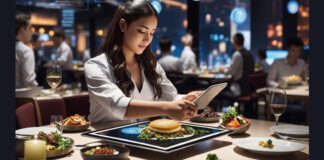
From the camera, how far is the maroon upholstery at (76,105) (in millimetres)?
3002

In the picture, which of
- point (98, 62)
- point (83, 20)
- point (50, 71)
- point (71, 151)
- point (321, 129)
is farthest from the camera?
point (83, 20)

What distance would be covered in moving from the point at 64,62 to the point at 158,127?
7.72 meters

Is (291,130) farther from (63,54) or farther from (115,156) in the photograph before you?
(63,54)

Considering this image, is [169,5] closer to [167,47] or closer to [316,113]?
[167,47]

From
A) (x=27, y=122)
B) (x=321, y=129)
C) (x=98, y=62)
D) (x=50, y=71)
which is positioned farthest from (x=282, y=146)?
(x=50, y=71)

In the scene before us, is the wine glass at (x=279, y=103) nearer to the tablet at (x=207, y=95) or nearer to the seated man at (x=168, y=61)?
the tablet at (x=207, y=95)

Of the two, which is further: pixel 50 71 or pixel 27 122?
pixel 50 71

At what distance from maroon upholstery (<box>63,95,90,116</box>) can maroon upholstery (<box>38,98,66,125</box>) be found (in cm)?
7

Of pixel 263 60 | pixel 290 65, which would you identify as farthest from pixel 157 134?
pixel 263 60

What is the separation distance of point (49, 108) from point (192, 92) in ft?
3.64

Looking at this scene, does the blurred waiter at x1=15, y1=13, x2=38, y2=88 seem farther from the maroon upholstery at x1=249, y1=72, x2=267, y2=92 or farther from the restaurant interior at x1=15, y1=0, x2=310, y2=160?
the maroon upholstery at x1=249, y1=72, x2=267, y2=92

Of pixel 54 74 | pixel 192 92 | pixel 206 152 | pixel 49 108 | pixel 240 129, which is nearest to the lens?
pixel 206 152

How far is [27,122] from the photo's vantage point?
255 centimetres

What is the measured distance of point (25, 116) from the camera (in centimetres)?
255
